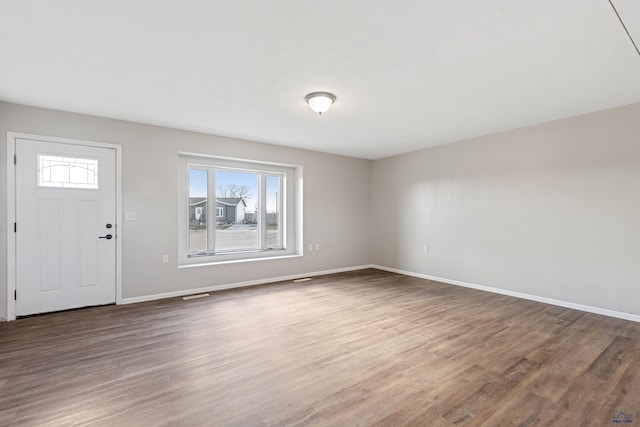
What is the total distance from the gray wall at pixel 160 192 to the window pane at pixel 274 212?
482 mm

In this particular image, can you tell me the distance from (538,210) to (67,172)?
6393 mm

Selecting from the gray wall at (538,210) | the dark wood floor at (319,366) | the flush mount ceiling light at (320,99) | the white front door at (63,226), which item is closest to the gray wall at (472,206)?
the gray wall at (538,210)

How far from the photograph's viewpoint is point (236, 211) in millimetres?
5395

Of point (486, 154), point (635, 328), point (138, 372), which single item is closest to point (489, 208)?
point (486, 154)

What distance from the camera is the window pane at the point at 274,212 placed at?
580 centimetres

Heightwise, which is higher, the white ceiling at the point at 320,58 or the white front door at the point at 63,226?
the white ceiling at the point at 320,58

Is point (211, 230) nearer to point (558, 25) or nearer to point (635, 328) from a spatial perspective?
point (558, 25)

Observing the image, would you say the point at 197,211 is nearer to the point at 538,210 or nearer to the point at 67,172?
the point at 67,172

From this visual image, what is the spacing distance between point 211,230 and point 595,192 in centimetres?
552

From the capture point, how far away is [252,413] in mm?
1847

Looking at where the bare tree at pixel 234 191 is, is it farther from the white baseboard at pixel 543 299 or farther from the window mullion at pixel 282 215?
the white baseboard at pixel 543 299

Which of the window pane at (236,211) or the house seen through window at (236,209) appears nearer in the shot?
the house seen through window at (236,209)

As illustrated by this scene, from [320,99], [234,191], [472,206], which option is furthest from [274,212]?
[472,206]

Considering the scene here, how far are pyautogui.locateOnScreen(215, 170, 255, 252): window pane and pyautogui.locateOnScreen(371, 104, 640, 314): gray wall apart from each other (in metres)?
3.07
